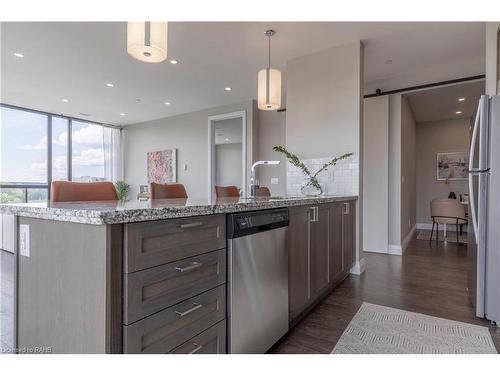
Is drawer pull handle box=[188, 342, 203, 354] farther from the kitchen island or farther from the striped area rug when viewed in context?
the striped area rug

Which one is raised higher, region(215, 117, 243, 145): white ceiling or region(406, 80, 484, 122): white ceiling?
region(215, 117, 243, 145): white ceiling

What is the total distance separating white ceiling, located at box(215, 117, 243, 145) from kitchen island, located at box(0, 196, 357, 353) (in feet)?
18.6

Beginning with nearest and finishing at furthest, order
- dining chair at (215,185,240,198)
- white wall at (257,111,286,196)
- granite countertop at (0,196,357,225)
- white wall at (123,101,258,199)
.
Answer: granite countertop at (0,196,357,225) → dining chair at (215,185,240,198) → white wall at (257,111,286,196) → white wall at (123,101,258,199)

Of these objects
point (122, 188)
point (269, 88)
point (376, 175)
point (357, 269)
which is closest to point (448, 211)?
point (376, 175)

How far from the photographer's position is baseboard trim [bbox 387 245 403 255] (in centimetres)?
423

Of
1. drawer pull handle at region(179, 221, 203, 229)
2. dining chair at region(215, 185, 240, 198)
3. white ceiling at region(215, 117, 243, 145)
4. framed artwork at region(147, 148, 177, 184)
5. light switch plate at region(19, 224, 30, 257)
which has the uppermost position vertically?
white ceiling at region(215, 117, 243, 145)

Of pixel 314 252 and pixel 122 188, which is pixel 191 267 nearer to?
pixel 314 252

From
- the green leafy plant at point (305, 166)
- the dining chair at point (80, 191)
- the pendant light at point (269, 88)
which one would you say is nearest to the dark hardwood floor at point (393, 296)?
the green leafy plant at point (305, 166)

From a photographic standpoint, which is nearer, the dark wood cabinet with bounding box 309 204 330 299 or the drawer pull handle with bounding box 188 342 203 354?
the drawer pull handle with bounding box 188 342 203 354

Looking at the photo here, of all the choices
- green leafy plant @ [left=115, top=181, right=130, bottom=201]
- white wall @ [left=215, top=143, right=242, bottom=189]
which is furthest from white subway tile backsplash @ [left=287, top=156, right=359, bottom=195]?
white wall @ [left=215, top=143, right=242, bottom=189]

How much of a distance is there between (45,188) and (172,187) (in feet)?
18.4
